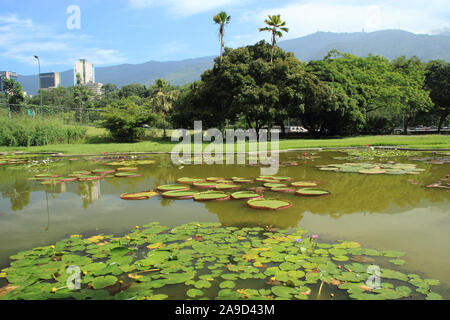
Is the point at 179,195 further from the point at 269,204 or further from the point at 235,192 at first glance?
the point at 269,204

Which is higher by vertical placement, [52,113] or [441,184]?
[52,113]

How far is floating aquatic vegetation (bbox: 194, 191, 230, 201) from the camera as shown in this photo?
236 inches

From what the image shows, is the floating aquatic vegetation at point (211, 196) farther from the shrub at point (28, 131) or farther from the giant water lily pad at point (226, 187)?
the shrub at point (28, 131)

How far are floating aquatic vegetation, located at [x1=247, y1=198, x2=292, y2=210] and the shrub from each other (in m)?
17.5

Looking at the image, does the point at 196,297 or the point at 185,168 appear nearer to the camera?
the point at 196,297

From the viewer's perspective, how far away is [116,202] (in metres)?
6.07

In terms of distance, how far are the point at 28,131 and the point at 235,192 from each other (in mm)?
16738

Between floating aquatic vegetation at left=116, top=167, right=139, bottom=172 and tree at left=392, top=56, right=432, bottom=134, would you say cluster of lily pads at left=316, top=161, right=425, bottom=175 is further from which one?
tree at left=392, top=56, right=432, bottom=134

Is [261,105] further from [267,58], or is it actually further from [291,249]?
[291,249]

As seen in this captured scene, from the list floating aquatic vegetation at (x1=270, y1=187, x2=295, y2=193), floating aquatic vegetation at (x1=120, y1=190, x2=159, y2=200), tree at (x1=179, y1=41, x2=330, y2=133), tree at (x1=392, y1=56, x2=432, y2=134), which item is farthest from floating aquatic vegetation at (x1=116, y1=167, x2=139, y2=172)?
tree at (x1=392, y1=56, x2=432, y2=134)

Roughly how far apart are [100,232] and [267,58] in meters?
21.7

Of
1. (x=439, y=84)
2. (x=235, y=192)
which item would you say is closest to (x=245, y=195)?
(x=235, y=192)

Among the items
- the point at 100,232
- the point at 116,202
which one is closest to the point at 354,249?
the point at 100,232

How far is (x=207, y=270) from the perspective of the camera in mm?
3148
